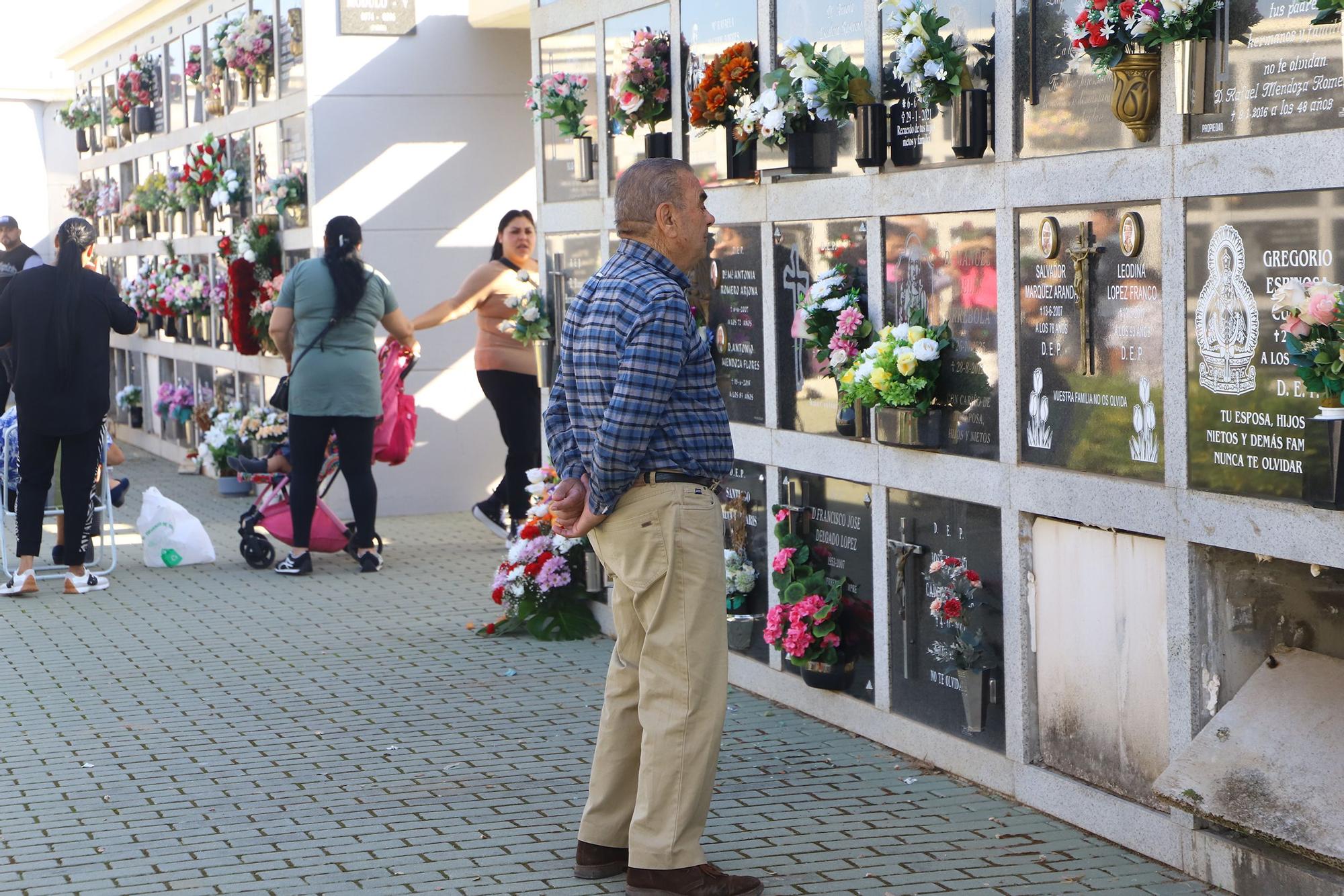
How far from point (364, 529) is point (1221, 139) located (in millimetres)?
6158

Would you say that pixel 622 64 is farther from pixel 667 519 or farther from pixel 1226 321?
pixel 1226 321

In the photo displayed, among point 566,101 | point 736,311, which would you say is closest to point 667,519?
point 736,311

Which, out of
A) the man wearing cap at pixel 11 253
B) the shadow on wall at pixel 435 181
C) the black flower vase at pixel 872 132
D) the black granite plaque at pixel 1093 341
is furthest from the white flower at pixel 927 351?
the man wearing cap at pixel 11 253

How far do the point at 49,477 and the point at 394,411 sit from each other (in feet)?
5.90

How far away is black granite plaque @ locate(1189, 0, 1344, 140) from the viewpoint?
3.77m

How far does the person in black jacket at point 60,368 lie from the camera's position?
28.1 feet

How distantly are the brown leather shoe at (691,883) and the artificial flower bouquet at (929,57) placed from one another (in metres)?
2.26

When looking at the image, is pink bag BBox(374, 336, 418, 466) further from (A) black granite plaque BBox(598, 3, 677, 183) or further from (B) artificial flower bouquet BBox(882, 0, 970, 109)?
(B) artificial flower bouquet BBox(882, 0, 970, 109)

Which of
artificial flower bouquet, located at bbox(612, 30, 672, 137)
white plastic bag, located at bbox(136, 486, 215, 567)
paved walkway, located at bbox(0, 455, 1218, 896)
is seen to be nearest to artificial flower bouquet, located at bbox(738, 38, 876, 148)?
artificial flower bouquet, located at bbox(612, 30, 672, 137)

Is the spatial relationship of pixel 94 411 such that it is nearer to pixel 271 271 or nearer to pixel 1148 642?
pixel 271 271

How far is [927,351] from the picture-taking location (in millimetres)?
5109

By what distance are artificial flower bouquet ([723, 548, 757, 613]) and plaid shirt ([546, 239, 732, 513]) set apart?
2.26 m

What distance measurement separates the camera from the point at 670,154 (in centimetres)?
692

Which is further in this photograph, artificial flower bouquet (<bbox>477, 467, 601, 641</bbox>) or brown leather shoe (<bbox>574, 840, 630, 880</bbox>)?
artificial flower bouquet (<bbox>477, 467, 601, 641</bbox>)
